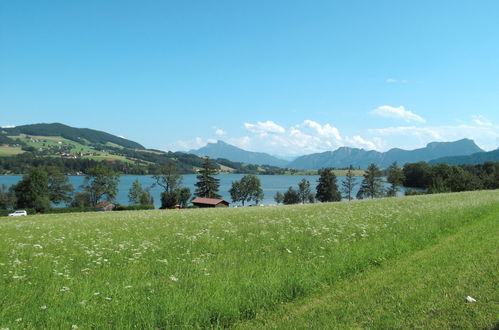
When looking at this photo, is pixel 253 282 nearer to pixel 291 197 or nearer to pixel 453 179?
pixel 291 197

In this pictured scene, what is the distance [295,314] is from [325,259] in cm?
318

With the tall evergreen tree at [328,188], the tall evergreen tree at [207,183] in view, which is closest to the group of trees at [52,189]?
the tall evergreen tree at [207,183]

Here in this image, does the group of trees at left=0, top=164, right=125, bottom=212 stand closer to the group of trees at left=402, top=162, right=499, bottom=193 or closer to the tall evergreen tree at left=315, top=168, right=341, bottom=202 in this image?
the tall evergreen tree at left=315, top=168, right=341, bottom=202

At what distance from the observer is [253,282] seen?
6898 millimetres

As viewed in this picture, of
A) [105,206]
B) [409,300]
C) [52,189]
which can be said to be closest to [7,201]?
[52,189]

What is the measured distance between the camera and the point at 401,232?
1247 centimetres

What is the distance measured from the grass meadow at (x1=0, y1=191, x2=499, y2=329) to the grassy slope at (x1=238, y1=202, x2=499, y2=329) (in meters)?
0.02

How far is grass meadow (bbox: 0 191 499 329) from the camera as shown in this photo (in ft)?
17.8

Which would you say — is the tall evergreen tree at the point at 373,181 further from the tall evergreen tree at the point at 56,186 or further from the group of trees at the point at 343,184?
the tall evergreen tree at the point at 56,186

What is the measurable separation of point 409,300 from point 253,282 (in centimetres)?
345

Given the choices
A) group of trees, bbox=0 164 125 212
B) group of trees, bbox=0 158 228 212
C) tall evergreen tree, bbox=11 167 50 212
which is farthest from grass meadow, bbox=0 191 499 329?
tall evergreen tree, bbox=11 167 50 212

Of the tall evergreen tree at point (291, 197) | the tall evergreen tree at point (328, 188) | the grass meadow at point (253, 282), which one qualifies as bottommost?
the tall evergreen tree at point (291, 197)

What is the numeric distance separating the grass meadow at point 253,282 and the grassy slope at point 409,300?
24 millimetres

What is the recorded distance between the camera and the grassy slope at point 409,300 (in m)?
5.26
